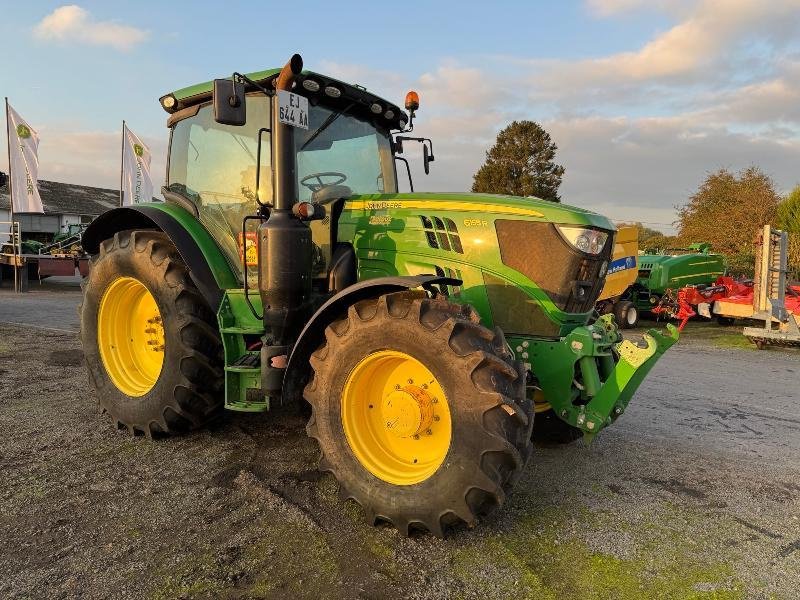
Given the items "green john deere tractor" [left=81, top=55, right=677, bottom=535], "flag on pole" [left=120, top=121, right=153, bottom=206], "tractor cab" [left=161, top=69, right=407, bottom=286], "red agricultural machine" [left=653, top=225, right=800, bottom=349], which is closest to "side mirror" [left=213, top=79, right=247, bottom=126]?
"green john deere tractor" [left=81, top=55, right=677, bottom=535]

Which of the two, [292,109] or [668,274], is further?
[668,274]

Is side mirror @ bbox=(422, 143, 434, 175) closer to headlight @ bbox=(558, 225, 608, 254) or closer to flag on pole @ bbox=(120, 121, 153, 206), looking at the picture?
headlight @ bbox=(558, 225, 608, 254)

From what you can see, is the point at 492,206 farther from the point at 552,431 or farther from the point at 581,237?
the point at 552,431

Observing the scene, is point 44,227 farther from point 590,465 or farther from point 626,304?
point 590,465

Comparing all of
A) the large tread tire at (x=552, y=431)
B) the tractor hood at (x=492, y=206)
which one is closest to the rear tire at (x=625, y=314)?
the large tread tire at (x=552, y=431)

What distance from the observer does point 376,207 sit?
3771 millimetres

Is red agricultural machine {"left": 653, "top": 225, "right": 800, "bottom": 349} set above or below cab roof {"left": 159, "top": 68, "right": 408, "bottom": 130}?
below

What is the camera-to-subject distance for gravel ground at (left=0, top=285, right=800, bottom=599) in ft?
8.13

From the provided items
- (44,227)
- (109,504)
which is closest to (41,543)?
(109,504)

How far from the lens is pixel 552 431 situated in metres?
4.19

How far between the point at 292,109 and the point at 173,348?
1773 mm

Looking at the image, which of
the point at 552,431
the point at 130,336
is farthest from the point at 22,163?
the point at 552,431

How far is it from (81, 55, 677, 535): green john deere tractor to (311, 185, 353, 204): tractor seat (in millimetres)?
15

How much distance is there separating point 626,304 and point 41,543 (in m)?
11.7
